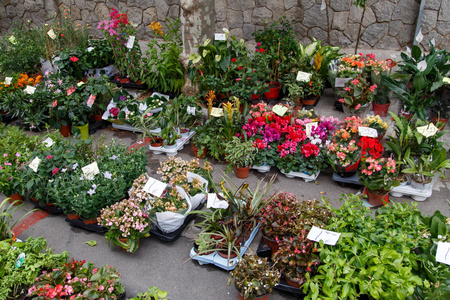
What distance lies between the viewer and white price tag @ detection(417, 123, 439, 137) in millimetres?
3193

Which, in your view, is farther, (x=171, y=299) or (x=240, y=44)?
(x=240, y=44)

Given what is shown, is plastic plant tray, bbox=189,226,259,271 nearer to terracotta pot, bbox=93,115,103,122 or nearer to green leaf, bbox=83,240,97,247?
green leaf, bbox=83,240,97,247

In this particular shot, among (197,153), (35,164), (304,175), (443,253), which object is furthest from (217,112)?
(443,253)

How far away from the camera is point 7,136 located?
376cm

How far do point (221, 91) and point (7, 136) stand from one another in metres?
2.55

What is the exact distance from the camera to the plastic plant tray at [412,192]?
3.27m

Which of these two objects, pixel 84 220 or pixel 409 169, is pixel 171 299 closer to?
pixel 84 220

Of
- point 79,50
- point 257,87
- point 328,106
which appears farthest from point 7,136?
point 328,106

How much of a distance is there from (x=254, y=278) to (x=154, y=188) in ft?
3.84

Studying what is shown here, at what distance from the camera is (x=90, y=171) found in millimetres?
3107

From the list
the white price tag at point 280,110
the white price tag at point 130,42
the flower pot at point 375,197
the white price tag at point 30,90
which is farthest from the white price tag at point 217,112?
the white price tag at point 30,90

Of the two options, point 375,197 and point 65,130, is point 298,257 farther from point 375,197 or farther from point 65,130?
point 65,130

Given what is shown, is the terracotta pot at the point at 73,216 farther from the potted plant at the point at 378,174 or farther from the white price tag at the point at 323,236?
the potted plant at the point at 378,174

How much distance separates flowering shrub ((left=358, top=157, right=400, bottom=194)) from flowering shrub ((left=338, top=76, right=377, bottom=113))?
132 centimetres
